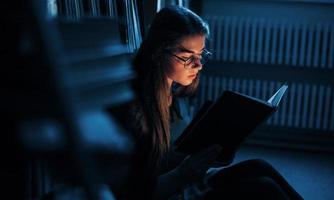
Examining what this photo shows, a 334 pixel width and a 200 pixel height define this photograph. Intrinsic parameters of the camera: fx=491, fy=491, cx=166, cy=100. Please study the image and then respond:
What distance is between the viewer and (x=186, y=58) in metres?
1.32

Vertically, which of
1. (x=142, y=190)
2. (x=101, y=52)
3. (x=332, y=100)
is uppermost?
(x=101, y=52)

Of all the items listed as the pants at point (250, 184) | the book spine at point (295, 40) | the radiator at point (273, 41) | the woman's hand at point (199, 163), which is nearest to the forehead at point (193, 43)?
the woman's hand at point (199, 163)

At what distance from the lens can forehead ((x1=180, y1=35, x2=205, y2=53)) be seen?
130cm

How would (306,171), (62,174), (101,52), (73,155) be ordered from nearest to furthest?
(73,155)
(62,174)
(101,52)
(306,171)

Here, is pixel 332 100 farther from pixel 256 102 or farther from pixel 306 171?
pixel 256 102

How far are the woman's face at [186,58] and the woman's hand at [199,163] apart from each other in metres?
0.21

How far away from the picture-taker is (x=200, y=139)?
4.29ft

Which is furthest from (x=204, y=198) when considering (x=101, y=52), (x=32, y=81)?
(x=32, y=81)

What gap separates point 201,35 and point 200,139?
0.28m

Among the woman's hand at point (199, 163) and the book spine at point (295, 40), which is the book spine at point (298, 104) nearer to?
the book spine at point (295, 40)

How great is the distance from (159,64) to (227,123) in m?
0.24

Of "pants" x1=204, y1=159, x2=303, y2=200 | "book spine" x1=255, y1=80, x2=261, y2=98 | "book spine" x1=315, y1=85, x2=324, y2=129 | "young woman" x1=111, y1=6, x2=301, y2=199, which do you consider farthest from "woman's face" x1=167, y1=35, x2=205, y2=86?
"book spine" x1=315, y1=85, x2=324, y2=129

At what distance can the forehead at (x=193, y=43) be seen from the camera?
130cm

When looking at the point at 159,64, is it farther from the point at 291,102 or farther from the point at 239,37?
the point at 291,102
